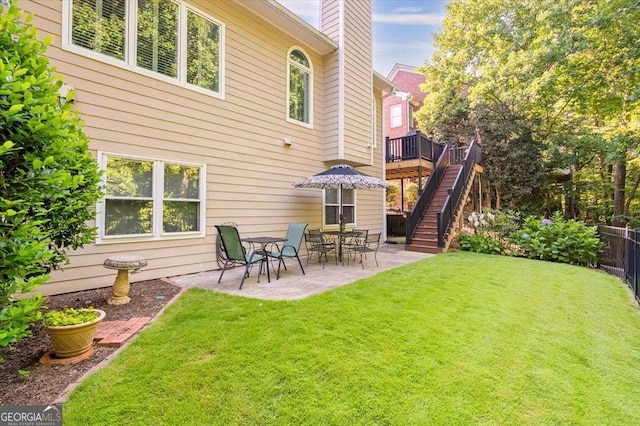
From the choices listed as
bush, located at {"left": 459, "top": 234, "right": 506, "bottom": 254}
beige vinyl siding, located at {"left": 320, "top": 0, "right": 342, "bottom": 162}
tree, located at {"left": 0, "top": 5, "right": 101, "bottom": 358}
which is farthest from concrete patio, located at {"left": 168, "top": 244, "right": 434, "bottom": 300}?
beige vinyl siding, located at {"left": 320, "top": 0, "right": 342, "bottom": 162}

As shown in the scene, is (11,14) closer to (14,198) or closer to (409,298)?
(14,198)

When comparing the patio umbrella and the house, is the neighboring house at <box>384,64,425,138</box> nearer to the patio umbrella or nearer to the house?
the house

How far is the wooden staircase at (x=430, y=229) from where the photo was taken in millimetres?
9302

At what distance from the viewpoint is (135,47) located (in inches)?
206

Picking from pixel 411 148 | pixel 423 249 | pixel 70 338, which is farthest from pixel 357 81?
pixel 70 338

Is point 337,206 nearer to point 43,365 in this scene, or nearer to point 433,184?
point 433,184

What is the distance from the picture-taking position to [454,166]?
41.7 feet

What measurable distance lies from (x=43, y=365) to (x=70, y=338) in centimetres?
28

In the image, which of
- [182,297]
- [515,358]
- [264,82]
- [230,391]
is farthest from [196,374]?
[264,82]

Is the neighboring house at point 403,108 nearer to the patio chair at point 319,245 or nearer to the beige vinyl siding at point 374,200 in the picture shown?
the beige vinyl siding at point 374,200

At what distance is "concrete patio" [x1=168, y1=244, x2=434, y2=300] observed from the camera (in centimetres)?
462

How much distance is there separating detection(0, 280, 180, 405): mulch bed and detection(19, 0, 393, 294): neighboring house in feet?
3.64

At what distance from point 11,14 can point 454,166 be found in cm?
1334

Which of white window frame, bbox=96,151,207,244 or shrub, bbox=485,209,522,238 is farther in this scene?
shrub, bbox=485,209,522,238
